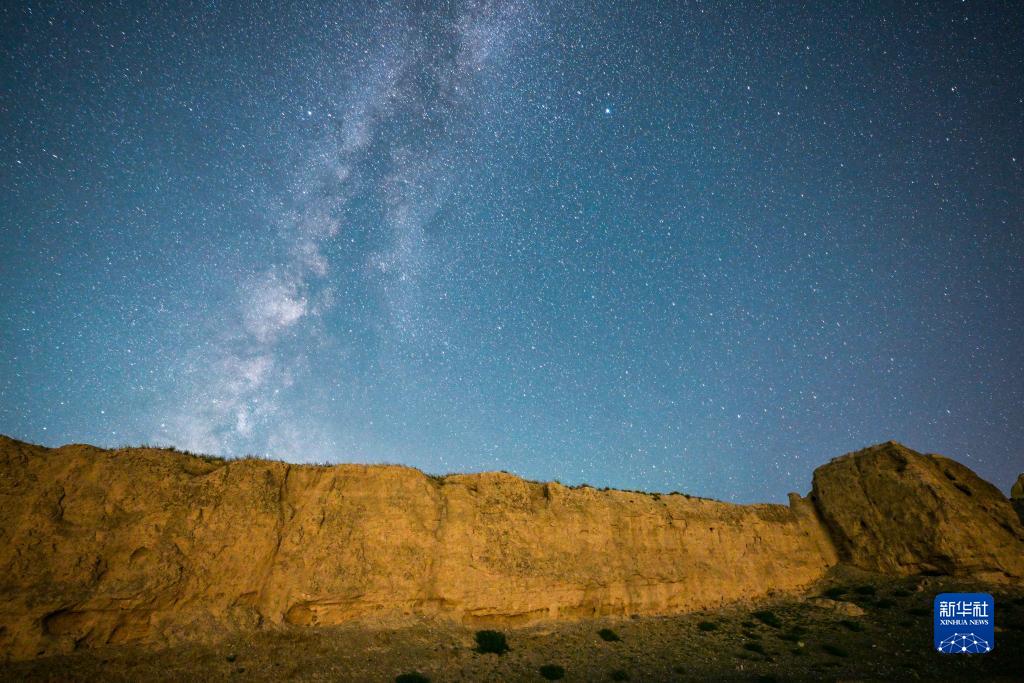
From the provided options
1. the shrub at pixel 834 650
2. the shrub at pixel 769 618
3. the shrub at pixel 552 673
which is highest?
the shrub at pixel 769 618

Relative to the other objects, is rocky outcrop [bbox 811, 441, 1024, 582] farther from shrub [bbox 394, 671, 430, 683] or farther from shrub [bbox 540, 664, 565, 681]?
shrub [bbox 394, 671, 430, 683]

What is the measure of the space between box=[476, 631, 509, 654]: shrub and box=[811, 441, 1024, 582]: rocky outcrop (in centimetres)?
2211

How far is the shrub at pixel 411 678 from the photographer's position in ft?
47.5

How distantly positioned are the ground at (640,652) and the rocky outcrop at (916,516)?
4.83 feet

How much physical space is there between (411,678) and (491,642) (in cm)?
381

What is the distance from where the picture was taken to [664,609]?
22328 mm

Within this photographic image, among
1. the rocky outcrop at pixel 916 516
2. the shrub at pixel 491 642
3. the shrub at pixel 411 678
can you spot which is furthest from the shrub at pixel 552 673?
the rocky outcrop at pixel 916 516

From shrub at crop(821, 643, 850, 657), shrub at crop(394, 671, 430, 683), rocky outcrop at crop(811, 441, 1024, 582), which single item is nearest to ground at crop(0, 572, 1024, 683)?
shrub at crop(821, 643, 850, 657)

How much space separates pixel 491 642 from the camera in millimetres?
17531

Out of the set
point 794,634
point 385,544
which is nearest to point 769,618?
point 794,634

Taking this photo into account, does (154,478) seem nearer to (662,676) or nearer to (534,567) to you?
(534,567)

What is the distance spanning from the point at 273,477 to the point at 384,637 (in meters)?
7.06

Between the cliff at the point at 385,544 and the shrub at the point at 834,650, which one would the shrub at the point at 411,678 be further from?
the shrub at the point at 834,650
